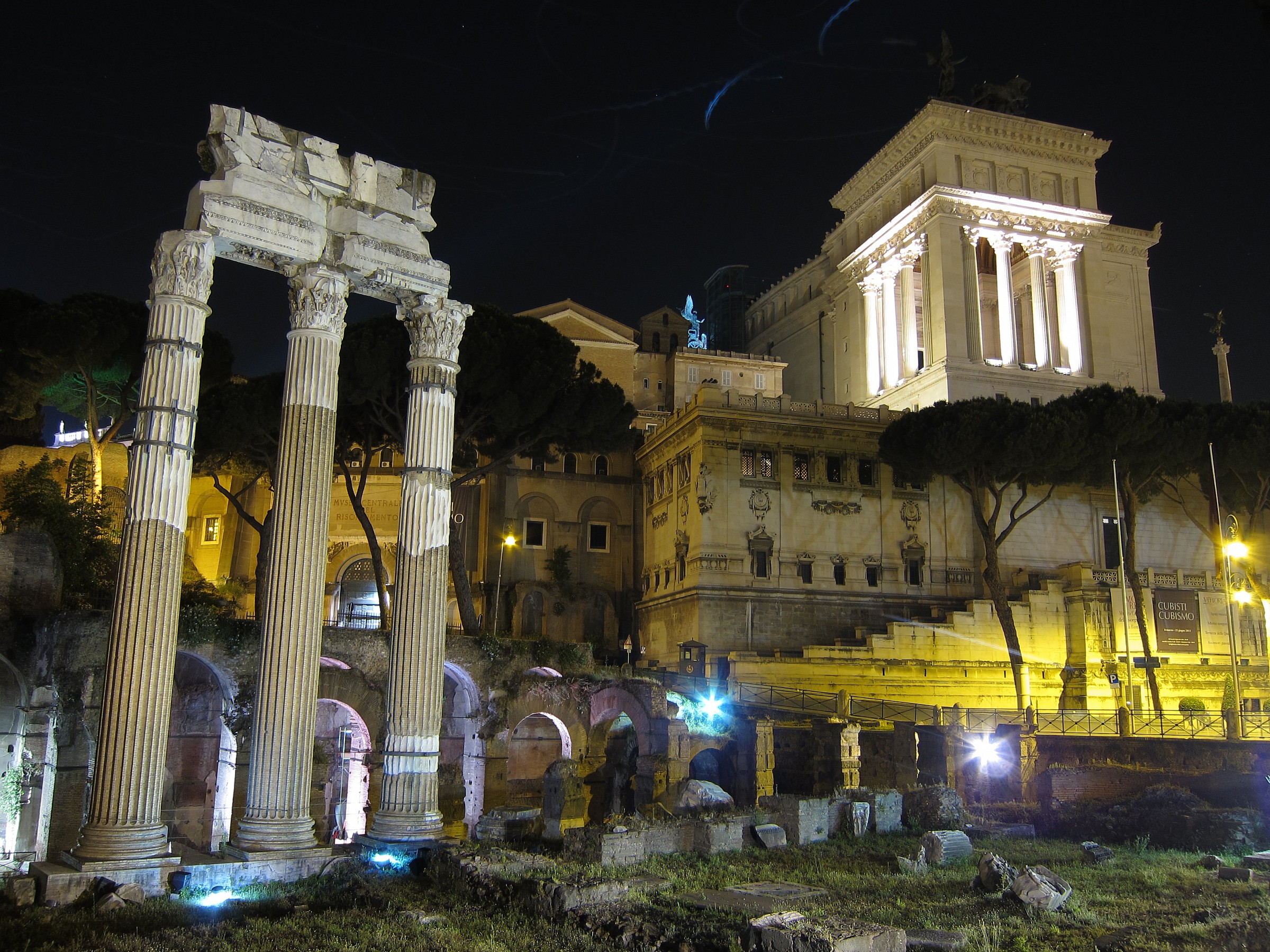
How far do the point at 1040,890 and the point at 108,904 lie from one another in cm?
1055

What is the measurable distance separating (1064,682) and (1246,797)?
14.2 m

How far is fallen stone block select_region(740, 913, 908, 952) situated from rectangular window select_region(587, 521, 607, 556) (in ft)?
114

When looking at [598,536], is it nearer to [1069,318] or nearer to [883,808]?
[1069,318]

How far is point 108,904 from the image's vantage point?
38.4ft

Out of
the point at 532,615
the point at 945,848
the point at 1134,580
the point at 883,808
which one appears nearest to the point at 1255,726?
the point at 1134,580

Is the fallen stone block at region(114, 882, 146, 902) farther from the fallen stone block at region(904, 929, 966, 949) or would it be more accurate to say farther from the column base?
the fallen stone block at region(904, 929, 966, 949)

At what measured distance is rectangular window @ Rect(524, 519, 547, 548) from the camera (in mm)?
43188

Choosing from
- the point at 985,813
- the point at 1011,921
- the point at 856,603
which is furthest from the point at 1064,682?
the point at 1011,921

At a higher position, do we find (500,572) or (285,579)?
(500,572)

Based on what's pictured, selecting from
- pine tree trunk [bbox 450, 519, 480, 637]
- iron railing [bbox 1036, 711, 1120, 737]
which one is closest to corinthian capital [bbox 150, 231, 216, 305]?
pine tree trunk [bbox 450, 519, 480, 637]

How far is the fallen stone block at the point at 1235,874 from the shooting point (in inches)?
533

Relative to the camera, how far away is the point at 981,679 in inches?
1404

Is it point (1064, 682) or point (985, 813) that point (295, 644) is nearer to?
point (985, 813)

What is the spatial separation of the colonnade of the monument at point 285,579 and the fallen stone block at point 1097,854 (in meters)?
9.82
